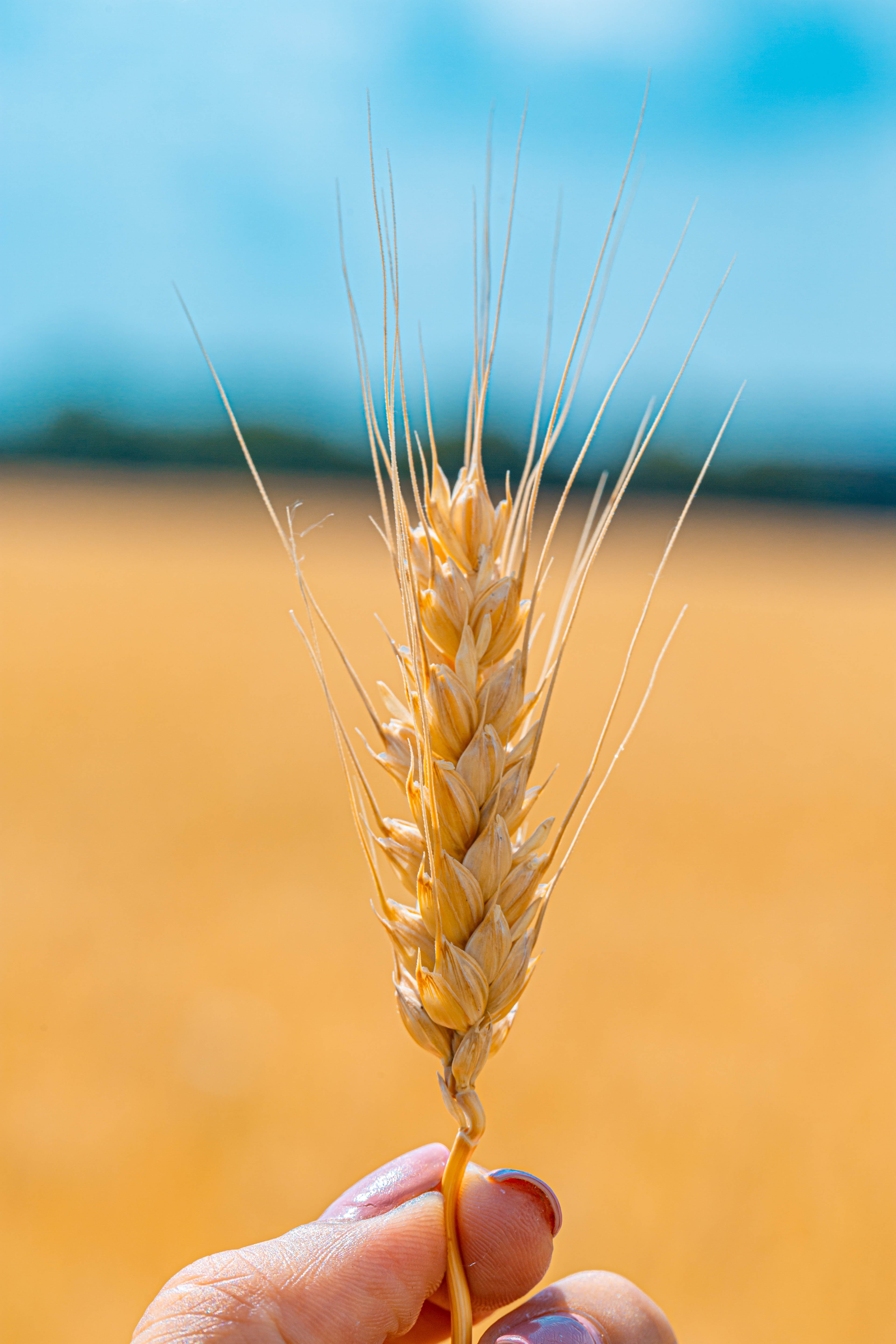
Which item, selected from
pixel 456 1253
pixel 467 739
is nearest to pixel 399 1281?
pixel 456 1253

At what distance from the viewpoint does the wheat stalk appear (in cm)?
117

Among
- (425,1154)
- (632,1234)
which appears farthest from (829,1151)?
(425,1154)

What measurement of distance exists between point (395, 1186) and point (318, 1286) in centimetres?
20

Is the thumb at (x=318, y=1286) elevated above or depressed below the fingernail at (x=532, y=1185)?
below

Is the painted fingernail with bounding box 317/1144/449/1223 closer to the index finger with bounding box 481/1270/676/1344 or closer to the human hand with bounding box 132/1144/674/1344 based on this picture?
the human hand with bounding box 132/1144/674/1344

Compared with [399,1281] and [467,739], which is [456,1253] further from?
[467,739]

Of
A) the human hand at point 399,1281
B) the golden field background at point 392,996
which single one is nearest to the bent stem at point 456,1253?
the human hand at point 399,1281

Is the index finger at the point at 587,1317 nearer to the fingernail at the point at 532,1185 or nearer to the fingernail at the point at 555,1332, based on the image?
the fingernail at the point at 555,1332

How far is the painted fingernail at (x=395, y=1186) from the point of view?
1508mm

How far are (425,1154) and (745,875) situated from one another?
6682mm

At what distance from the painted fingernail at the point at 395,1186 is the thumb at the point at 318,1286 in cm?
5

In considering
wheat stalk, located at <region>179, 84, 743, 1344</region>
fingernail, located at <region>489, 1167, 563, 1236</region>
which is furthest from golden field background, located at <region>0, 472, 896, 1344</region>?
wheat stalk, located at <region>179, 84, 743, 1344</region>

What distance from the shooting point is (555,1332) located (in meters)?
1.50

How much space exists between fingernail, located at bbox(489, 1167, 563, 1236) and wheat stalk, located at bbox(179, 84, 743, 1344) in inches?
7.7
